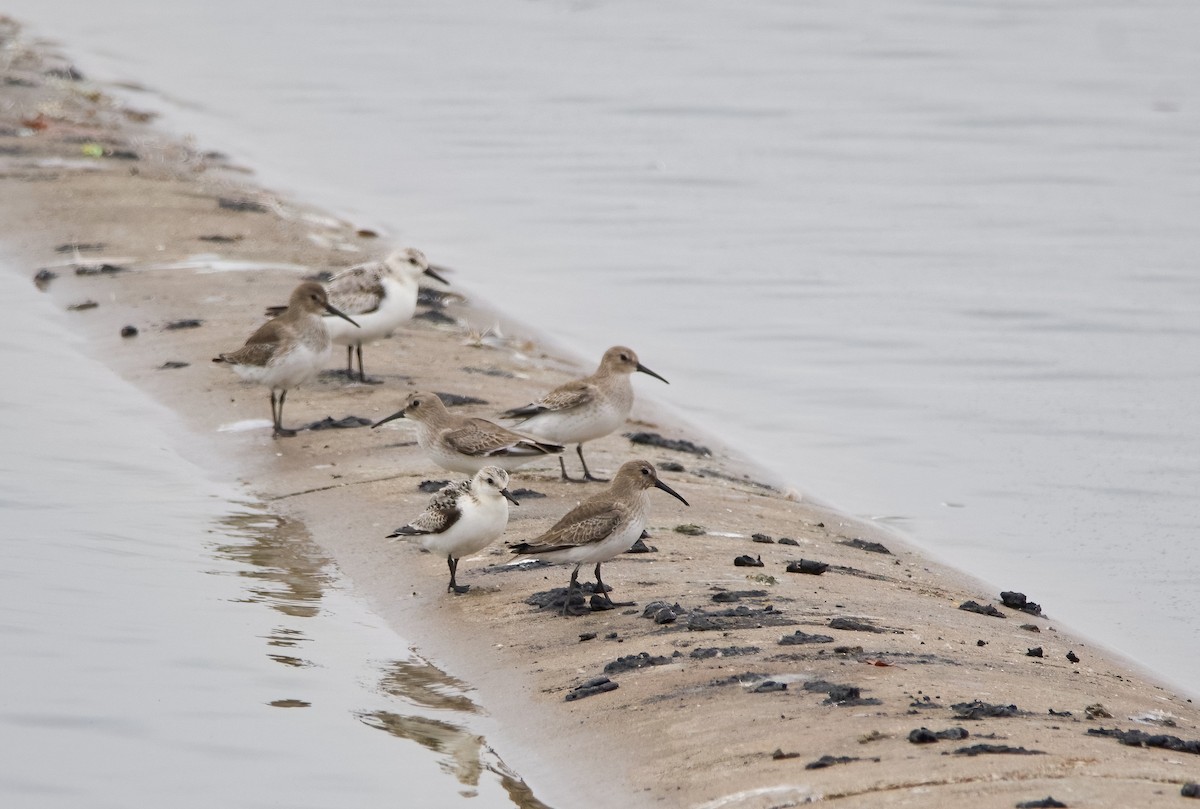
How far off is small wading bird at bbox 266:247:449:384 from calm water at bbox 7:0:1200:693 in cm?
345

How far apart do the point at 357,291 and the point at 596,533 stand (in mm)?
6678

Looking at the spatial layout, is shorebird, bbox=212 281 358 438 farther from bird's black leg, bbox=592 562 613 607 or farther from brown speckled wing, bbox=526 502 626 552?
bird's black leg, bbox=592 562 613 607

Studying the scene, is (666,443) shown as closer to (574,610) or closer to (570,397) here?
(570,397)

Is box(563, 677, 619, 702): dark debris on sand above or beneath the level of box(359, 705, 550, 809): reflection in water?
above

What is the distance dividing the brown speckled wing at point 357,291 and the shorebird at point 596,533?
6016mm

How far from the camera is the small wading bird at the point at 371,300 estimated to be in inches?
656

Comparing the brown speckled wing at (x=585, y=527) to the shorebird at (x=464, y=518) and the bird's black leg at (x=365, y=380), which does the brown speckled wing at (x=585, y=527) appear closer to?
the shorebird at (x=464, y=518)

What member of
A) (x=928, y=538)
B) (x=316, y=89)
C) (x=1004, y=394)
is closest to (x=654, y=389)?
(x=1004, y=394)

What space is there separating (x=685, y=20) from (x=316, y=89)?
11926mm

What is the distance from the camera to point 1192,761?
8531mm

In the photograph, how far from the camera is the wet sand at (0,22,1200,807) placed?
27.7 feet

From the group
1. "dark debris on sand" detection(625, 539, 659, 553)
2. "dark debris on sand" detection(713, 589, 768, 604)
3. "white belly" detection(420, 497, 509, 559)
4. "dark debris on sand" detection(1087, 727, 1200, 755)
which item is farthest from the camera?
"dark debris on sand" detection(625, 539, 659, 553)

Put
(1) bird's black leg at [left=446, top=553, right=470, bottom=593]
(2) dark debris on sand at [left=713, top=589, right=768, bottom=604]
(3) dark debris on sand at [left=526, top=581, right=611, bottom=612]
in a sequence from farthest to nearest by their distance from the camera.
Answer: (1) bird's black leg at [left=446, top=553, right=470, bottom=593]
(2) dark debris on sand at [left=713, top=589, right=768, bottom=604]
(3) dark debris on sand at [left=526, top=581, right=611, bottom=612]

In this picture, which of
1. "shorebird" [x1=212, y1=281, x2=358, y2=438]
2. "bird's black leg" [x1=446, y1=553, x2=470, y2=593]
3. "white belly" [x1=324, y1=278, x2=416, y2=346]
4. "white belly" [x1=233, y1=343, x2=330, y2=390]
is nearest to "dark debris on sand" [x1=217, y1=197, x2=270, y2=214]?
"white belly" [x1=324, y1=278, x2=416, y2=346]
